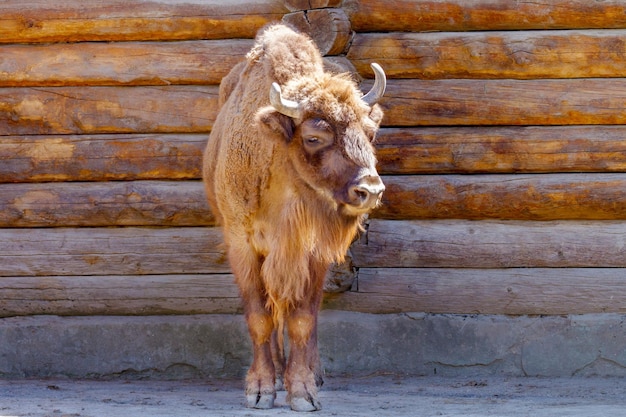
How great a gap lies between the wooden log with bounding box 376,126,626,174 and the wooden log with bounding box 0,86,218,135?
1.23 metres

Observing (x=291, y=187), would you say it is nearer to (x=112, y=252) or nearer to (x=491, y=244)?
(x=491, y=244)

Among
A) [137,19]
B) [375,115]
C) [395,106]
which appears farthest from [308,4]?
[375,115]

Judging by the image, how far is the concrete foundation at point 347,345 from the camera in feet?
22.4

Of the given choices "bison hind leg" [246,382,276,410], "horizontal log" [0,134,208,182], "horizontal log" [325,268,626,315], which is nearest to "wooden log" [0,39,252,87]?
"horizontal log" [0,134,208,182]

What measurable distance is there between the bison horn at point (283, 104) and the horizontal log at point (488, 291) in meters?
1.78

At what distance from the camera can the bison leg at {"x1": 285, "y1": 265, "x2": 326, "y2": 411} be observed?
5.62 m

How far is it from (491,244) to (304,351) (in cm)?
174

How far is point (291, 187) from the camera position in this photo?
5.79 m

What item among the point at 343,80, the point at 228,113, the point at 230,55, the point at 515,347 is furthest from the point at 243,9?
the point at 515,347

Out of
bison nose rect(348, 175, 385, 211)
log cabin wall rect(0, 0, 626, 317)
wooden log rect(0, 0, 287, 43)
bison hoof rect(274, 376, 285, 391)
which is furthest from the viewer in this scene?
wooden log rect(0, 0, 287, 43)

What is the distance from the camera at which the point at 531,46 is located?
680cm

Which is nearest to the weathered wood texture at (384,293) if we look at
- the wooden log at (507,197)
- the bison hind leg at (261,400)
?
the wooden log at (507,197)

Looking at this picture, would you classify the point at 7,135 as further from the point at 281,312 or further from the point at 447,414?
the point at 447,414

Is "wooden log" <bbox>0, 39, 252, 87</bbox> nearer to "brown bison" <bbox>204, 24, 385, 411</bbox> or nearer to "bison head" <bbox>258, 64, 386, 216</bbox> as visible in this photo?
"brown bison" <bbox>204, 24, 385, 411</bbox>
